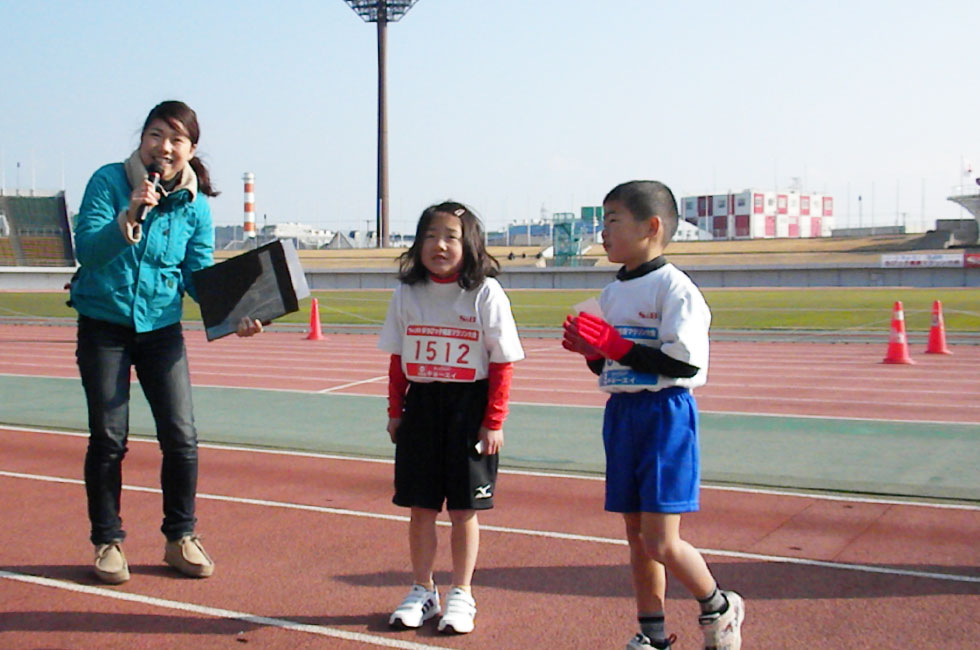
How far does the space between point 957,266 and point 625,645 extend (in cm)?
4929

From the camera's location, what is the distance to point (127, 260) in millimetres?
4855

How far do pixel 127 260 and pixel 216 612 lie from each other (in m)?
1.59

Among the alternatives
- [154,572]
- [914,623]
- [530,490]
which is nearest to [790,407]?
[530,490]

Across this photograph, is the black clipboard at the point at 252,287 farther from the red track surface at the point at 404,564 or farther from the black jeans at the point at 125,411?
the red track surface at the point at 404,564

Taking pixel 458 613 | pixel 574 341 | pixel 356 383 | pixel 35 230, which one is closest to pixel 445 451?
pixel 458 613

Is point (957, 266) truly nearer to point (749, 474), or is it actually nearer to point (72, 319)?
point (72, 319)

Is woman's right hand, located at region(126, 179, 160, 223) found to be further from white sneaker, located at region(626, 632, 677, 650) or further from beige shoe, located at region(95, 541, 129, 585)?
white sneaker, located at region(626, 632, 677, 650)

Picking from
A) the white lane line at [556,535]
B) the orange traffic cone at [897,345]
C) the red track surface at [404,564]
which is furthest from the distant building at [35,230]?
the white lane line at [556,535]

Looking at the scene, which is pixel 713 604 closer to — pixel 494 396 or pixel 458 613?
pixel 458 613

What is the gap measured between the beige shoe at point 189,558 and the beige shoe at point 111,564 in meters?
0.22

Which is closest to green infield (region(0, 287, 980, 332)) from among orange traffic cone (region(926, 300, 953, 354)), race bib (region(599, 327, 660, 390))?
orange traffic cone (region(926, 300, 953, 354))

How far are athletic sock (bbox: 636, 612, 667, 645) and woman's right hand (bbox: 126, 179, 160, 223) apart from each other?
8.33 feet

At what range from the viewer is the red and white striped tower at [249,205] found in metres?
94.3

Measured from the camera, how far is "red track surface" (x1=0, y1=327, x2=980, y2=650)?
14.3ft
